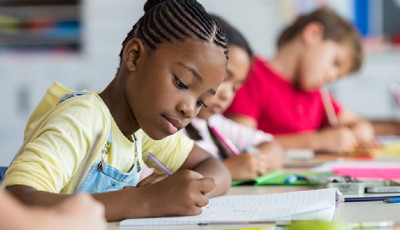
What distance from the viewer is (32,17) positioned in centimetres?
390

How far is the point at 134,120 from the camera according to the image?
90 cm

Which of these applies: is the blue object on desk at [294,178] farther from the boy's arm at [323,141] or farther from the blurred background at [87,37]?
the blurred background at [87,37]

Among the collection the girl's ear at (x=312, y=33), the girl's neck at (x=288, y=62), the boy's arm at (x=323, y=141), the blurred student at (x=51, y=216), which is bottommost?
the blurred student at (x=51, y=216)

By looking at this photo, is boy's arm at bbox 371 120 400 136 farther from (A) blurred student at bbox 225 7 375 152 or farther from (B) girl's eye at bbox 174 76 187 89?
(B) girl's eye at bbox 174 76 187 89

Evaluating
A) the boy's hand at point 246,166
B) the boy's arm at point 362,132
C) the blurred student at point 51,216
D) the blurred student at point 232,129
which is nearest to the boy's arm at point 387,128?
the boy's arm at point 362,132

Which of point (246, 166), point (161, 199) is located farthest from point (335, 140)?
point (161, 199)

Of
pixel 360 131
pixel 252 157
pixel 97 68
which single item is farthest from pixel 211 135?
pixel 97 68

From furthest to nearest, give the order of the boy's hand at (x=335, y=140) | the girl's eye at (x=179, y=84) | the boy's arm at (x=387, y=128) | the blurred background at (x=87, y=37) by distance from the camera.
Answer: the blurred background at (x=87, y=37) → the boy's arm at (x=387, y=128) → the boy's hand at (x=335, y=140) → the girl's eye at (x=179, y=84)

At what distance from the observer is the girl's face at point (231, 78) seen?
4.90ft

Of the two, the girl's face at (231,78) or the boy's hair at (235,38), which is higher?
the boy's hair at (235,38)

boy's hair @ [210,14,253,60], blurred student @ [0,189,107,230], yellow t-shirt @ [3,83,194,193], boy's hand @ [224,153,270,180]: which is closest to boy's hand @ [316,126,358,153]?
boy's hair @ [210,14,253,60]

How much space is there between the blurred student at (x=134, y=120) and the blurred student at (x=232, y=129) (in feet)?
1.42

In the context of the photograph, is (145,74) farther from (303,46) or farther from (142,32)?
(303,46)

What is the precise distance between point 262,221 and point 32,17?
346 centimetres
